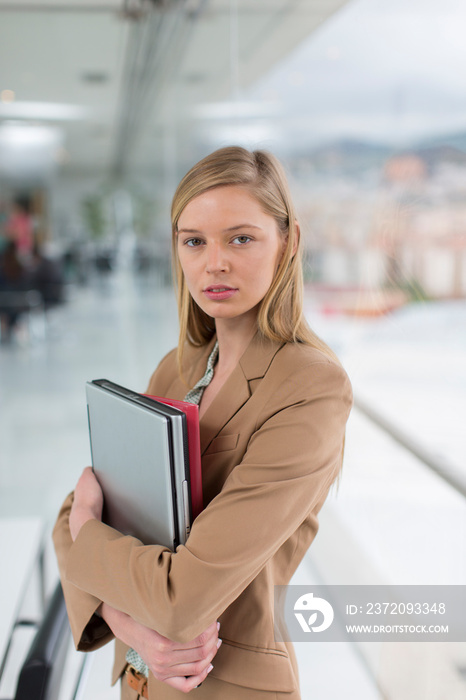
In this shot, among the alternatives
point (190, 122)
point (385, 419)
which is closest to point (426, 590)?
point (385, 419)

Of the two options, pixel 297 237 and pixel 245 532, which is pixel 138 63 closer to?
pixel 297 237

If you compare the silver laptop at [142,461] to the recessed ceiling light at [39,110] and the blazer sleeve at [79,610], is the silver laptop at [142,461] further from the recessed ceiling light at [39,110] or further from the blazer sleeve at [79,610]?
the recessed ceiling light at [39,110]

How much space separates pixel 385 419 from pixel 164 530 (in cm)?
118

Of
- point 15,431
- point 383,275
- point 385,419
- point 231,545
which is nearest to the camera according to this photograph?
point 231,545

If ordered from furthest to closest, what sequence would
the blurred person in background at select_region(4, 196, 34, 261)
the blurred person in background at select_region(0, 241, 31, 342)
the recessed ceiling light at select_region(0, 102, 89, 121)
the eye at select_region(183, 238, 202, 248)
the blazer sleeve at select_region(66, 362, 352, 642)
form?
the blurred person in background at select_region(4, 196, 34, 261)
the blurred person in background at select_region(0, 241, 31, 342)
the recessed ceiling light at select_region(0, 102, 89, 121)
the eye at select_region(183, 238, 202, 248)
the blazer sleeve at select_region(66, 362, 352, 642)

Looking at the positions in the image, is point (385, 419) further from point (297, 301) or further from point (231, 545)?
point (231, 545)

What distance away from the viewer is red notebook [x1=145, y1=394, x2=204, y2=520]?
30.7 inches

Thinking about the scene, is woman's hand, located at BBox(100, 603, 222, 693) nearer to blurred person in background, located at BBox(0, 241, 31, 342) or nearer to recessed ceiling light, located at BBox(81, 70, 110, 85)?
recessed ceiling light, located at BBox(81, 70, 110, 85)

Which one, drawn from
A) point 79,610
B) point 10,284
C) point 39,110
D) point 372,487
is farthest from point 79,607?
point 10,284

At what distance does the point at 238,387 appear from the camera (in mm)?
854

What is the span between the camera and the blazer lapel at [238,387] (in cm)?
85

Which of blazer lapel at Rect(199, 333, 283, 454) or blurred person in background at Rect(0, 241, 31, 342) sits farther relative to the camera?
blurred person in background at Rect(0, 241, 31, 342)

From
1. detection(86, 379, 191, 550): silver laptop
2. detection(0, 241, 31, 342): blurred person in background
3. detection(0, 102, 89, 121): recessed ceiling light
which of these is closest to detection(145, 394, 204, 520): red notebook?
detection(86, 379, 191, 550): silver laptop

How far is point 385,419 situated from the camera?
1844mm
